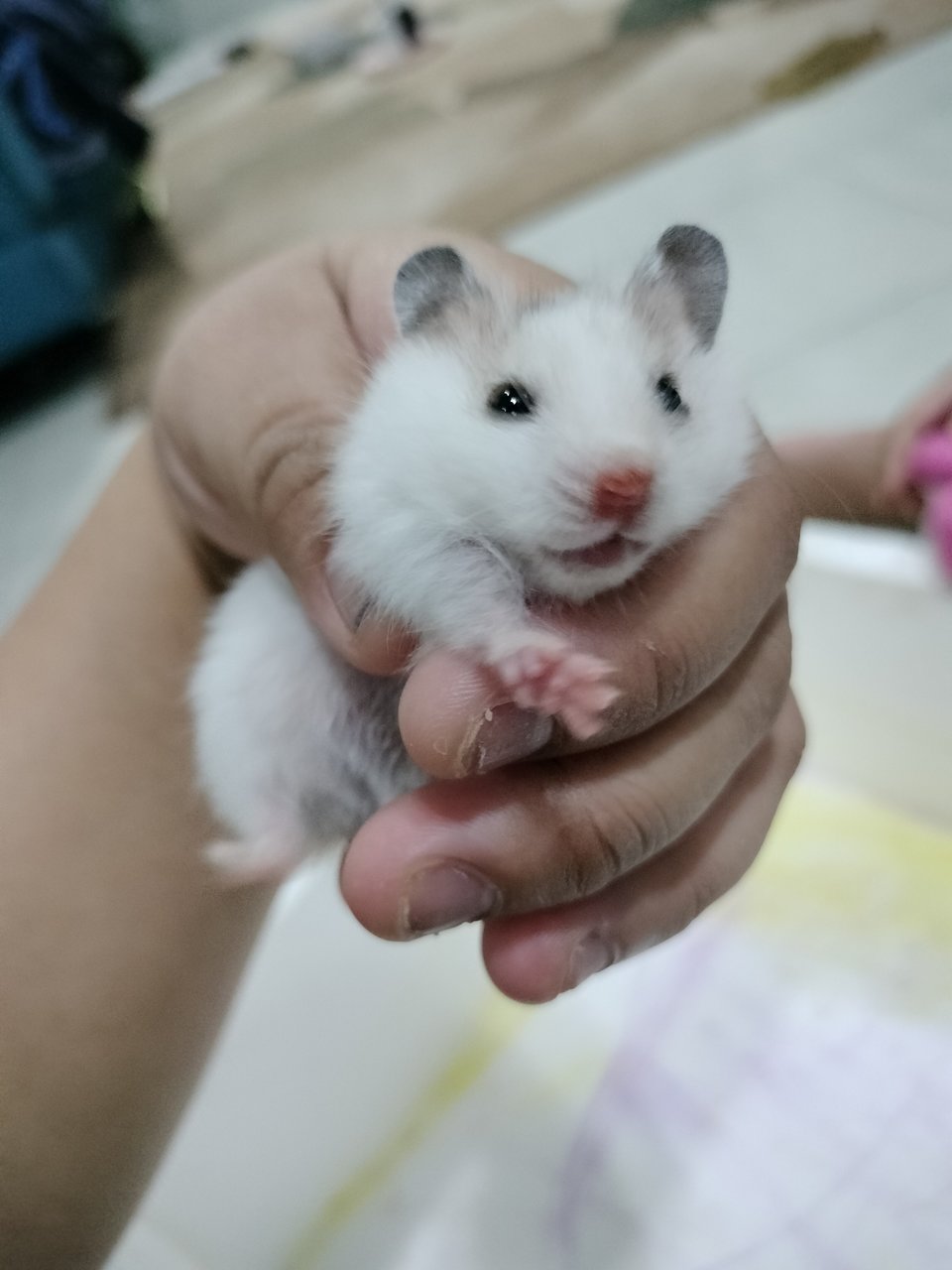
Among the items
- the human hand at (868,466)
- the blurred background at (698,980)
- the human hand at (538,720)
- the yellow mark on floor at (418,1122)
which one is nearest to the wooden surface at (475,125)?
the blurred background at (698,980)

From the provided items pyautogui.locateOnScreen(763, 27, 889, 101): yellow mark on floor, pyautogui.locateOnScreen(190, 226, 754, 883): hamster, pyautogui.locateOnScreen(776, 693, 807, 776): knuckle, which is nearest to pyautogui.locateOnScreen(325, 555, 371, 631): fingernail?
pyautogui.locateOnScreen(190, 226, 754, 883): hamster

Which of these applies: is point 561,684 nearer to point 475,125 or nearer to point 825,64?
point 825,64

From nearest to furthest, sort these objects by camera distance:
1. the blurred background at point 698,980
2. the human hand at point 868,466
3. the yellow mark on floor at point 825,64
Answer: the blurred background at point 698,980, the human hand at point 868,466, the yellow mark on floor at point 825,64

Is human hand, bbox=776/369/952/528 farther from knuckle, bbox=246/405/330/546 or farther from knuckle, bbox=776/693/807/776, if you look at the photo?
knuckle, bbox=246/405/330/546

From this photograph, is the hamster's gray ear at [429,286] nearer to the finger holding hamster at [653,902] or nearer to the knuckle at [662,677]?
the knuckle at [662,677]

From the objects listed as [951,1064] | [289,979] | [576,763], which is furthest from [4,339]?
[951,1064]

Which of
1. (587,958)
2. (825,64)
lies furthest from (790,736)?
(825,64)
